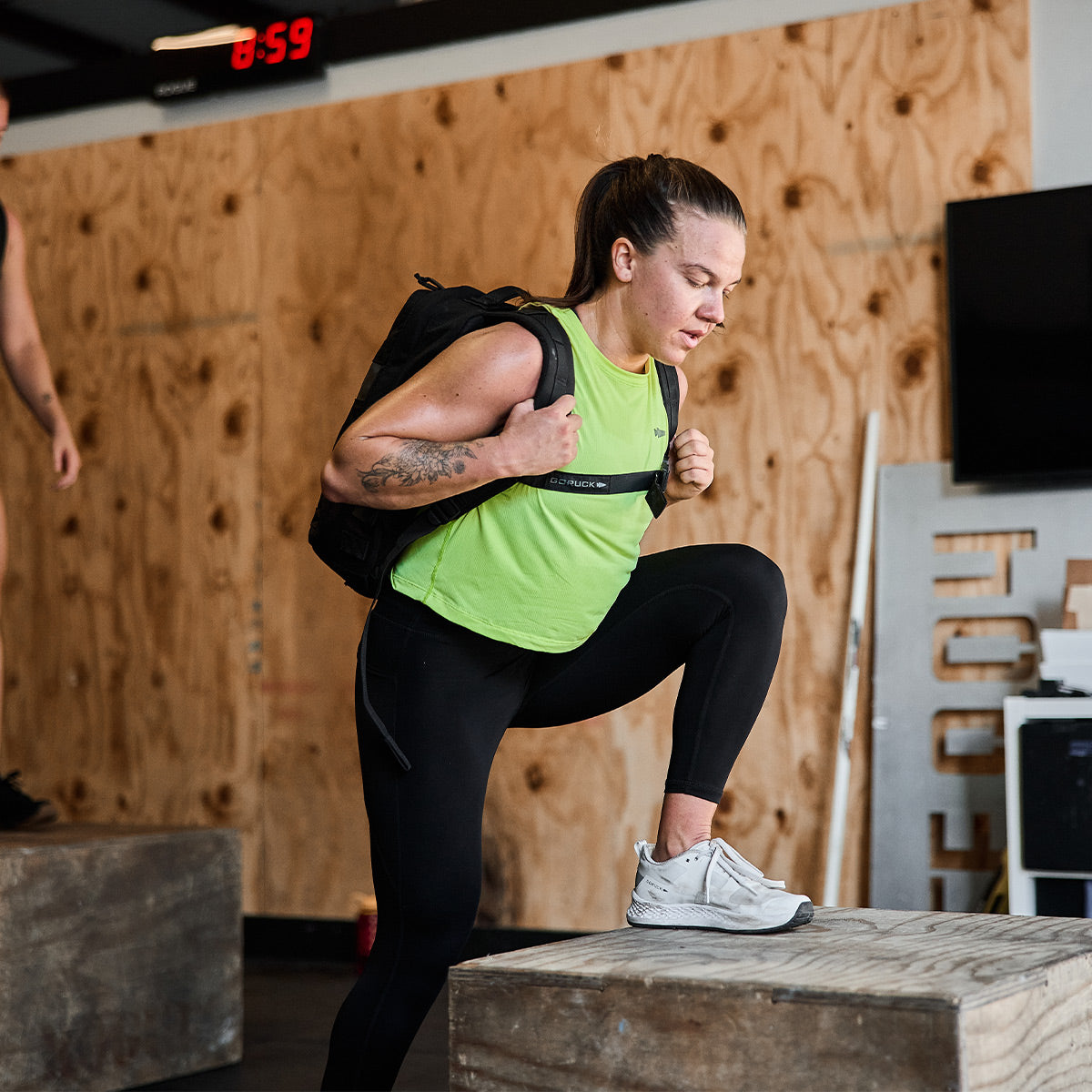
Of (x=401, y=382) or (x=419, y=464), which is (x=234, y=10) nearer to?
(x=401, y=382)

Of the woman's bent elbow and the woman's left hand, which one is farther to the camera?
the woman's left hand

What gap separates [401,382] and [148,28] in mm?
3197

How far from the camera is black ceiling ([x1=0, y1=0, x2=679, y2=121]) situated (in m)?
3.85

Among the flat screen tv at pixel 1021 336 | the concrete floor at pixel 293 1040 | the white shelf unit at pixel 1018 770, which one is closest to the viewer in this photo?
the concrete floor at pixel 293 1040

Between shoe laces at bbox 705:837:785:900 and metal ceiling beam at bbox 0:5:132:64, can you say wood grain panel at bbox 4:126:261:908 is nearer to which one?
metal ceiling beam at bbox 0:5:132:64

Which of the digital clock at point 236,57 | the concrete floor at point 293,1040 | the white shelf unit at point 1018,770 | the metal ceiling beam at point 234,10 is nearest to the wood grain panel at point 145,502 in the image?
the digital clock at point 236,57

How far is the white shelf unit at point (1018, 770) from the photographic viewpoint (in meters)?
2.79

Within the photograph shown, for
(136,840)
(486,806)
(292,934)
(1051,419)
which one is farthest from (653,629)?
(292,934)

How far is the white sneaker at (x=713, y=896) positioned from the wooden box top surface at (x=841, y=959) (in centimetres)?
2

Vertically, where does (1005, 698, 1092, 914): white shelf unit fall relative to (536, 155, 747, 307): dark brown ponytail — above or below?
below

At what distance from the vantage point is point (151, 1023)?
2543 millimetres

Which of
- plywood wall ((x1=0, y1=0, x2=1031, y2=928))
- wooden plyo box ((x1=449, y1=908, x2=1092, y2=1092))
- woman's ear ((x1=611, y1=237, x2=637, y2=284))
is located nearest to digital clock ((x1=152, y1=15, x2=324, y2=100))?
plywood wall ((x1=0, y1=0, x2=1031, y2=928))

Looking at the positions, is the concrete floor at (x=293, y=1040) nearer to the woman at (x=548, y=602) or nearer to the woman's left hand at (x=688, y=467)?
the woman at (x=548, y=602)

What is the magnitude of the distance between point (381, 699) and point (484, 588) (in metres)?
0.19
